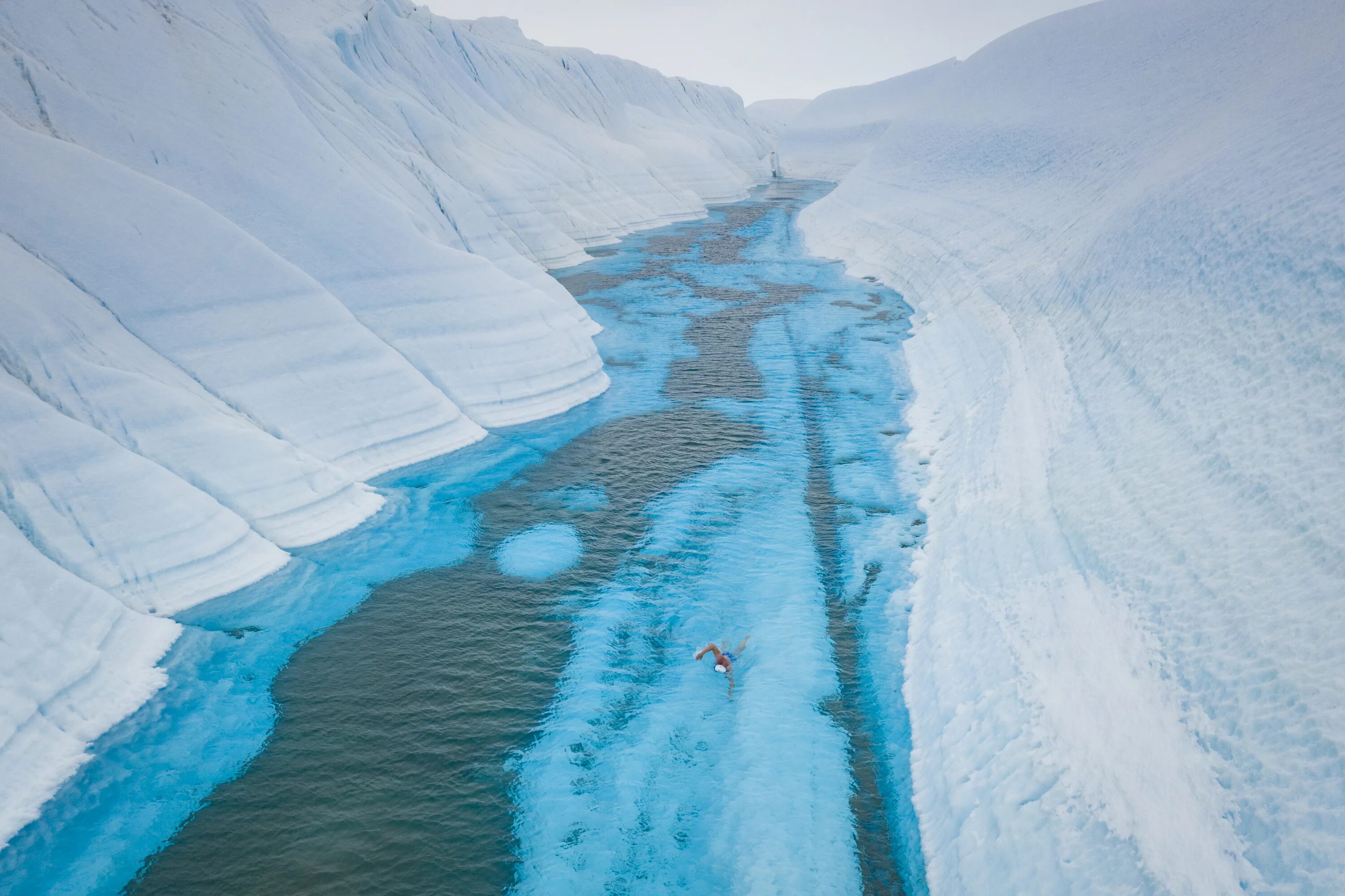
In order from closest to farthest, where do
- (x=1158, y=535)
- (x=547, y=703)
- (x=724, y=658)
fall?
(x=1158, y=535) → (x=547, y=703) → (x=724, y=658)

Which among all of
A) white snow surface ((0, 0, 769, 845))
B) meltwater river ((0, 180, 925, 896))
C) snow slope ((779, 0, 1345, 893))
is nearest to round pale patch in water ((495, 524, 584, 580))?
meltwater river ((0, 180, 925, 896))

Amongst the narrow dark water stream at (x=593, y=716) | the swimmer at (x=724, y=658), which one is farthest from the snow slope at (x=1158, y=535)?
the swimmer at (x=724, y=658)

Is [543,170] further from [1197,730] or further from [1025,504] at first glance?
[1197,730]

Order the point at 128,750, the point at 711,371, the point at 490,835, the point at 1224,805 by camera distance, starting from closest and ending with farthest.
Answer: the point at 1224,805 → the point at 490,835 → the point at 128,750 → the point at 711,371

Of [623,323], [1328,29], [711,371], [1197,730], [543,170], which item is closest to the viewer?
[1197,730]

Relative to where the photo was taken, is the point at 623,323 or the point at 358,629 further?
the point at 623,323

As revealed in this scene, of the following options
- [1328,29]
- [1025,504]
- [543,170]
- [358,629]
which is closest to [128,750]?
[358,629]

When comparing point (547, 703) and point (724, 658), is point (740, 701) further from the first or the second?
point (547, 703)

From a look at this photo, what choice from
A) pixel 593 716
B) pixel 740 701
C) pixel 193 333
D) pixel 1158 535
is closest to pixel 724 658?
pixel 740 701
